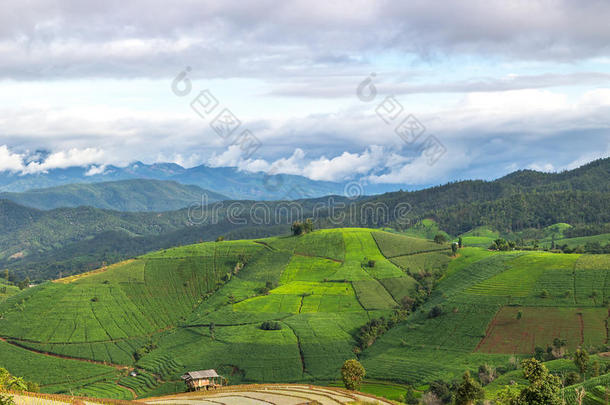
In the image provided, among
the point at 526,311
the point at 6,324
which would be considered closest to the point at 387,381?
the point at 526,311

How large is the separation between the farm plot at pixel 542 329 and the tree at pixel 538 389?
264ft

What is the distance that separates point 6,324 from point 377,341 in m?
128

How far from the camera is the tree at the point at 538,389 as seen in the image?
183 feet

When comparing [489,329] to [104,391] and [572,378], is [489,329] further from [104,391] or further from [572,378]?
[104,391]

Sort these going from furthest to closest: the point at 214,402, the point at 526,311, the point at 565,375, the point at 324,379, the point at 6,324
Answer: the point at 6,324
the point at 526,311
the point at 324,379
the point at 565,375
the point at 214,402

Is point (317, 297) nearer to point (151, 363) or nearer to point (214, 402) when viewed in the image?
point (151, 363)

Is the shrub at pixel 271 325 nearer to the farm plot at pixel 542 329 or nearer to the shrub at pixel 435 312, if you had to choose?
the shrub at pixel 435 312

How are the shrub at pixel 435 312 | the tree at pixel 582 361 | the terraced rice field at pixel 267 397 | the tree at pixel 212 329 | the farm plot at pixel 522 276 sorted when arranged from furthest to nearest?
the tree at pixel 212 329, the farm plot at pixel 522 276, the shrub at pixel 435 312, the tree at pixel 582 361, the terraced rice field at pixel 267 397

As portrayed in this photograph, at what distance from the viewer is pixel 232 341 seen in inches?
6442

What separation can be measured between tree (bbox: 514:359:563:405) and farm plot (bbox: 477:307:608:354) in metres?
80.6

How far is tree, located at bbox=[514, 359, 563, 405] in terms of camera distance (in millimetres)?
55812

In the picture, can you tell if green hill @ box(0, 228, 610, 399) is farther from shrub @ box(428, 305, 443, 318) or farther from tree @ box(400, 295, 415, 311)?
tree @ box(400, 295, 415, 311)

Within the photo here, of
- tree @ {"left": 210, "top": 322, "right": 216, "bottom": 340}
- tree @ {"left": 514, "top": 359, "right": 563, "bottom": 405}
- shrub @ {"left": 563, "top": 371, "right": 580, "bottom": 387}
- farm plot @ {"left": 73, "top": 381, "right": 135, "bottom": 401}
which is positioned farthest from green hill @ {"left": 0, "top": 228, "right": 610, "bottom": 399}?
tree @ {"left": 514, "top": 359, "right": 563, "bottom": 405}

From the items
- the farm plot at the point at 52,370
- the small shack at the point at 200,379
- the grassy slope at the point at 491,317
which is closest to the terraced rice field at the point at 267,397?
the small shack at the point at 200,379
